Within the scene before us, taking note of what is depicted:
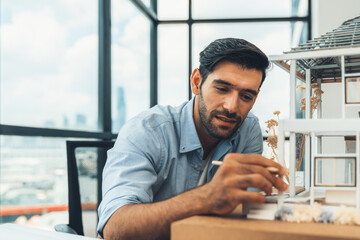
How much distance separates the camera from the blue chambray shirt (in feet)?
2.99

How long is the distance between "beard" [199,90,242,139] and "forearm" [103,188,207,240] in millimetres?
389

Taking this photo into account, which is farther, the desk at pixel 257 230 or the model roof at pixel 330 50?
the model roof at pixel 330 50

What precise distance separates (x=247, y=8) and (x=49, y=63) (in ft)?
7.67

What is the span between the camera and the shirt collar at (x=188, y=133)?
3.76ft

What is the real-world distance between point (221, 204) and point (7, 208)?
4.55 feet

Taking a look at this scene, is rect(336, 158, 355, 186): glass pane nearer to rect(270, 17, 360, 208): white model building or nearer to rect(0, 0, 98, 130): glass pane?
rect(270, 17, 360, 208): white model building

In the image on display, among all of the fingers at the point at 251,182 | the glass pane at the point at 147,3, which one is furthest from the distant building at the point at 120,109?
the fingers at the point at 251,182

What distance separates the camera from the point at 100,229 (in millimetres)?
907

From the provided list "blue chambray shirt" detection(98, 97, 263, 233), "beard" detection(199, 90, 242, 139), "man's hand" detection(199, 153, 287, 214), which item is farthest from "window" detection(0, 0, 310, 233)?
"man's hand" detection(199, 153, 287, 214)

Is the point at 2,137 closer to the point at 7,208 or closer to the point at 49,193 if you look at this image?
the point at 7,208

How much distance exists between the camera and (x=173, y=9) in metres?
3.82

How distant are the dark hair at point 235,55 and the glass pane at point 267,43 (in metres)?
2.52

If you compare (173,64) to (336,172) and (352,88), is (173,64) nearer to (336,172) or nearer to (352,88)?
(352,88)

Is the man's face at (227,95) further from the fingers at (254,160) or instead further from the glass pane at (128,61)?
the glass pane at (128,61)
